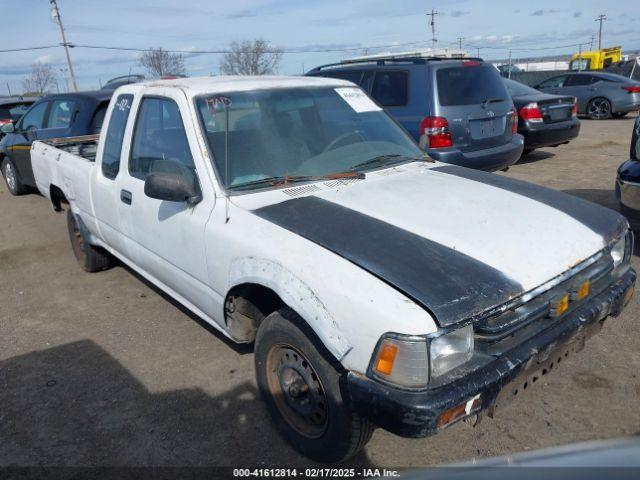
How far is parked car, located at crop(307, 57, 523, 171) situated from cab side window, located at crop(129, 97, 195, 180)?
3.71m

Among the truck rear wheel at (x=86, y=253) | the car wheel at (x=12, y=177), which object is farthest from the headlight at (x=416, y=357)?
the car wheel at (x=12, y=177)

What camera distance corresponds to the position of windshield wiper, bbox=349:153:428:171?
3.59 meters

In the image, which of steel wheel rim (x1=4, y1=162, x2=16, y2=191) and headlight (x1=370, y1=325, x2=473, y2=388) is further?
steel wheel rim (x1=4, y1=162, x2=16, y2=191)

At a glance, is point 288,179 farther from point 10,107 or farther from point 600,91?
point 600,91

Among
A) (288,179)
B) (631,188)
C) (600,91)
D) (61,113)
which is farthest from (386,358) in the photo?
(600,91)

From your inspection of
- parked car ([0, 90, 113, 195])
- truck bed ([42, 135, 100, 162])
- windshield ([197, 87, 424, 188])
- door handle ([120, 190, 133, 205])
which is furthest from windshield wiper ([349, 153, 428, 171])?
parked car ([0, 90, 113, 195])

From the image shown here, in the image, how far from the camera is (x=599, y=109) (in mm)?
16281

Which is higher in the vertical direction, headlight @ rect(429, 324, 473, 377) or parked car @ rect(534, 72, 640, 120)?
headlight @ rect(429, 324, 473, 377)

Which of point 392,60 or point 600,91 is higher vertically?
point 392,60

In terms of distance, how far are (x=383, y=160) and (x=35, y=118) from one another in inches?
275

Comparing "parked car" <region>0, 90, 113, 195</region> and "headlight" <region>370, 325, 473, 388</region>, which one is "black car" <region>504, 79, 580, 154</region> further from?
"headlight" <region>370, 325, 473, 388</region>

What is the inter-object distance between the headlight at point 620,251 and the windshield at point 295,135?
146cm

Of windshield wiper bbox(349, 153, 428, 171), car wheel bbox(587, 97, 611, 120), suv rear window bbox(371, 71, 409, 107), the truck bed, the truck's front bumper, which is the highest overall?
suv rear window bbox(371, 71, 409, 107)

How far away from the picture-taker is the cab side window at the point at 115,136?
13.3 ft
